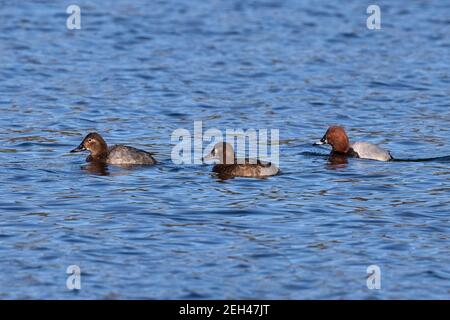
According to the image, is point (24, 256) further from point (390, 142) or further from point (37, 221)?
point (390, 142)

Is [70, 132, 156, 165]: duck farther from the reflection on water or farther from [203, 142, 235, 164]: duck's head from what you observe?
[203, 142, 235, 164]: duck's head

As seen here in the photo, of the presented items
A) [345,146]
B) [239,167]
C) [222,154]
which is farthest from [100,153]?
[345,146]

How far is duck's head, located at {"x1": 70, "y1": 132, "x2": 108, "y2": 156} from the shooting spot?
16516mm

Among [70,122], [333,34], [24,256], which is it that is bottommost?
[24,256]

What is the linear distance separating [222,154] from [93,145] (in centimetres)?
210

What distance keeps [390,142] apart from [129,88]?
21.7 ft

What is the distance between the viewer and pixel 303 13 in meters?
31.1

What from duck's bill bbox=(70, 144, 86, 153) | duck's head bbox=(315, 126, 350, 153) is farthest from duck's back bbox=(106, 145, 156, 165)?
duck's head bbox=(315, 126, 350, 153)

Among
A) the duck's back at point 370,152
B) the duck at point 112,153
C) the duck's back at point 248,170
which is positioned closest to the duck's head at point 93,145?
the duck at point 112,153

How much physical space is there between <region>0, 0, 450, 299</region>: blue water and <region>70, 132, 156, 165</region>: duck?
202 mm

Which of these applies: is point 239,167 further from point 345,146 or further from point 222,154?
point 345,146

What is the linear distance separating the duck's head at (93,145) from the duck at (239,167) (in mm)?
1884

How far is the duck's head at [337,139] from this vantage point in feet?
57.1

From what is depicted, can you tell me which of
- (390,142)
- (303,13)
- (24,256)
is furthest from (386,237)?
Answer: (303,13)
